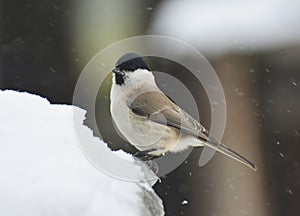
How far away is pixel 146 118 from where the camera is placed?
2.87m

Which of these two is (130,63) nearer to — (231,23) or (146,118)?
(146,118)

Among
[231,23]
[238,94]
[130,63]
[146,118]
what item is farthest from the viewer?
[231,23]

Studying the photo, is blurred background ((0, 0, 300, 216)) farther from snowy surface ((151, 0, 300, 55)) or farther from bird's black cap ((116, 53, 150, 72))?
bird's black cap ((116, 53, 150, 72))

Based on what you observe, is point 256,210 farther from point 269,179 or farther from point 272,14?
point 272,14

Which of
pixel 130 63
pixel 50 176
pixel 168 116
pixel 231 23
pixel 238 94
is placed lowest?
pixel 238 94

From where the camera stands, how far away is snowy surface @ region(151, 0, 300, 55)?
5.54 m

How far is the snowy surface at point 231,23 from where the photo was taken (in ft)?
18.2

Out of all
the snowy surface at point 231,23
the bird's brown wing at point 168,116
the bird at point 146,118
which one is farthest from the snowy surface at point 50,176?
the snowy surface at point 231,23

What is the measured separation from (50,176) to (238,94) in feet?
13.4

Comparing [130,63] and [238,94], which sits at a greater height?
[130,63]

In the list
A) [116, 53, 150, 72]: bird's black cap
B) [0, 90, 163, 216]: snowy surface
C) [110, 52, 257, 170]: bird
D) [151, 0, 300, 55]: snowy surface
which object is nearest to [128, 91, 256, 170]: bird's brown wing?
[110, 52, 257, 170]: bird

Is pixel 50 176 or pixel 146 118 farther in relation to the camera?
pixel 146 118

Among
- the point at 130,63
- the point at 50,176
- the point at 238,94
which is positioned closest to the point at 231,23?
the point at 238,94

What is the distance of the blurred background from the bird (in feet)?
5.82
